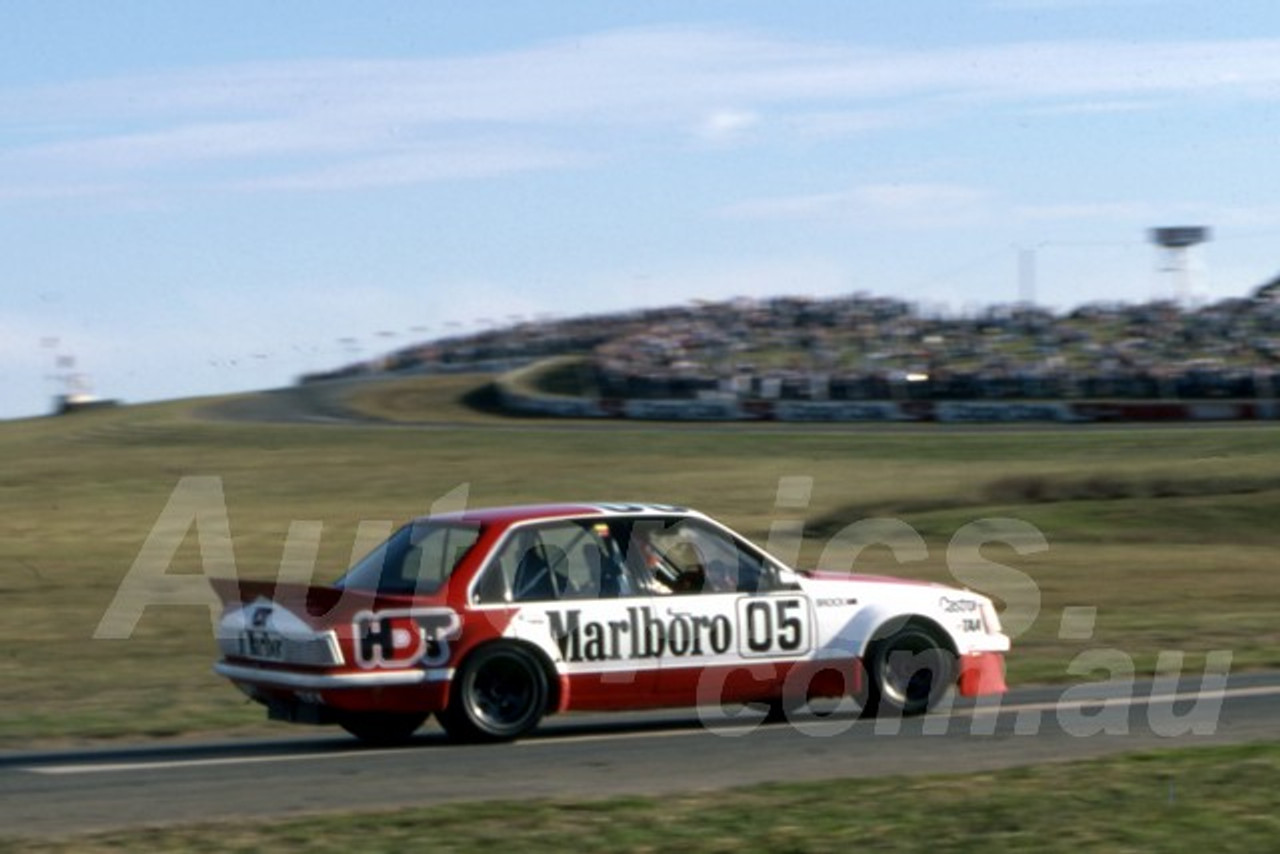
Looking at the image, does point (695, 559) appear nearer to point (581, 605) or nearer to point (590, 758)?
point (581, 605)

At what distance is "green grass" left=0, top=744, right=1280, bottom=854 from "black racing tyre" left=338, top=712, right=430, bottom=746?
2.87 metres

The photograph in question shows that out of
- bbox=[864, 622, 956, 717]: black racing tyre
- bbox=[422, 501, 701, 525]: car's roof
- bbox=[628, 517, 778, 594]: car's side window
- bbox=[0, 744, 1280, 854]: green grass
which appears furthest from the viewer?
bbox=[864, 622, 956, 717]: black racing tyre

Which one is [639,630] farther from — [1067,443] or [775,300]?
[775,300]

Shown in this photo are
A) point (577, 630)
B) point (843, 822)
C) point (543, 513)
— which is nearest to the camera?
point (843, 822)

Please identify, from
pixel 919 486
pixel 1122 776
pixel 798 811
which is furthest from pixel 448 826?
pixel 919 486

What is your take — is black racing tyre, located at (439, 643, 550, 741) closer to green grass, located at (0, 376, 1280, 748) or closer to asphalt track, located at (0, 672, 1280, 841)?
asphalt track, located at (0, 672, 1280, 841)

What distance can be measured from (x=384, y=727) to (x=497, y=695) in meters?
0.76

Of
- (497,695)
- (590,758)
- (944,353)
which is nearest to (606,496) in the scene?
(944,353)

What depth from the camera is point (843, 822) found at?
25.9 ft

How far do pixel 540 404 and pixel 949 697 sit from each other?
4837cm

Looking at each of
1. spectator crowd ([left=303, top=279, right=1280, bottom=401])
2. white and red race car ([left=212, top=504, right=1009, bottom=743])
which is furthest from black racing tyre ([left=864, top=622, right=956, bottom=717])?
spectator crowd ([left=303, top=279, right=1280, bottom=401])

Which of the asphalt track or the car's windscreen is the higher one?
the car's windscreen

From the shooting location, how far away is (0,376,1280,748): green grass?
16.8m

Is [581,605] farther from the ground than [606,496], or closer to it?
closer to it
